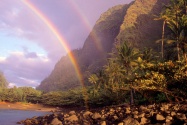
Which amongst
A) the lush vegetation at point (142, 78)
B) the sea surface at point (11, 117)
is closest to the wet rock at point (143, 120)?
the lush vegetation at point (142, 78)

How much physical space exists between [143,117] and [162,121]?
6.60ft

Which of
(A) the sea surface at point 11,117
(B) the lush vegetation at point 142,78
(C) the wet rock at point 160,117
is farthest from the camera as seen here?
(A) the sea surface at point 11,117

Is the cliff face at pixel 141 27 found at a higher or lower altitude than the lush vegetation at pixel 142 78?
higher

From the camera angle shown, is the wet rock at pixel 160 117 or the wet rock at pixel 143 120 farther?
the wet rock at pixel 143 120

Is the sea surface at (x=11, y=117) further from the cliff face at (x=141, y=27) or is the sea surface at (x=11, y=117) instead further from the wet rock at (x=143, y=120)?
the cliff face at (x=141, y=27)

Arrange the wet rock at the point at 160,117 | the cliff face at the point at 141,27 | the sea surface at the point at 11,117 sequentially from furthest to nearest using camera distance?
the cliff face at the point at 141,27, the sea surface at the point at 11,117, the wet rock at the point at 160,117

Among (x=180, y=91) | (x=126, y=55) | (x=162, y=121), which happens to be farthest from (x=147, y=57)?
(x=162, y=121)

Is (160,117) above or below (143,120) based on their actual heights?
above

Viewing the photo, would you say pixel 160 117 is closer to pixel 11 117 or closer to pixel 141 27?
pixel 11 117

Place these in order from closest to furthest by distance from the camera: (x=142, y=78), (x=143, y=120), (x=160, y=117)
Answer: (x=160, y=117)
(x=143, y=120)
(x=142, y=78)

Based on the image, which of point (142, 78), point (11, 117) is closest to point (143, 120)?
point (142, 78)

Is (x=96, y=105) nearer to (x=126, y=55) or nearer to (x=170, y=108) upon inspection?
(x=126, y=55)

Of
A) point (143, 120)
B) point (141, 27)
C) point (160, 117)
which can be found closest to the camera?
point (160, 117)

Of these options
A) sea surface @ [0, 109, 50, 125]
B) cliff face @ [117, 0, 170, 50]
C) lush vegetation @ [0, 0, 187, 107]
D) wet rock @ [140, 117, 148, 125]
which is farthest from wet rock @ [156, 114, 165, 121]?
cliff face @ [117, 0, 170, 50]
